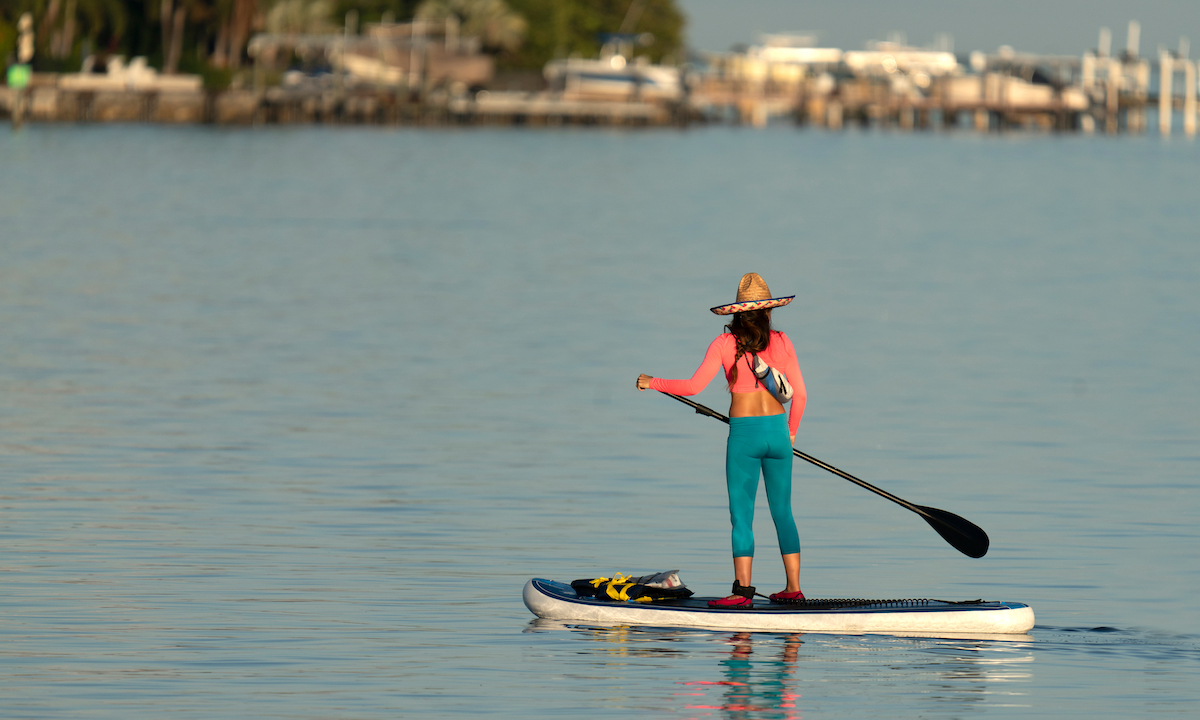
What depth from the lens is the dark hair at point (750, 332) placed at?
39.2ft

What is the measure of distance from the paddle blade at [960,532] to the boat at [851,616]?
1.22 meters

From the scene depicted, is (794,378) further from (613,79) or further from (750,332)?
(613,79)

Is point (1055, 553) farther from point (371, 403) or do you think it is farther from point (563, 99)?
point (563, 99)

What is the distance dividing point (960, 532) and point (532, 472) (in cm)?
563

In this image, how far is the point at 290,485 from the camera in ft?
57.0

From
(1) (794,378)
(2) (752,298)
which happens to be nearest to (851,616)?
(1) (794,378)

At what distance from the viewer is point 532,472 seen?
1834cm

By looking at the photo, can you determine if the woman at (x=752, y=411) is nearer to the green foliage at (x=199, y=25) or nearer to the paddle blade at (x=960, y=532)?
the paddle blade at (x=960, y=532)

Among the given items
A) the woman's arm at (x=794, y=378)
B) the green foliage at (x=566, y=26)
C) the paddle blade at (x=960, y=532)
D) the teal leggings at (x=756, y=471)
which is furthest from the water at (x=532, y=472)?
the green foliage at (x=566, y=26)

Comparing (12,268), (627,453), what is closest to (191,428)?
(627,453)

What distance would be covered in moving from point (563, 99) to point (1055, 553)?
14723 centimetres

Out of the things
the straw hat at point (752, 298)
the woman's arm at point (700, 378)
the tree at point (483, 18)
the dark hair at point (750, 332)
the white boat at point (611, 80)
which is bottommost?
the woman's arm at point (700, 378)

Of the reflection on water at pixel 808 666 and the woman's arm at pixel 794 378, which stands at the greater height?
the woman's arm at pixel 794 378

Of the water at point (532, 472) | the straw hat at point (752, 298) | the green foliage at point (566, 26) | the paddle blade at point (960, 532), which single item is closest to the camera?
the water at point (532, 472)
